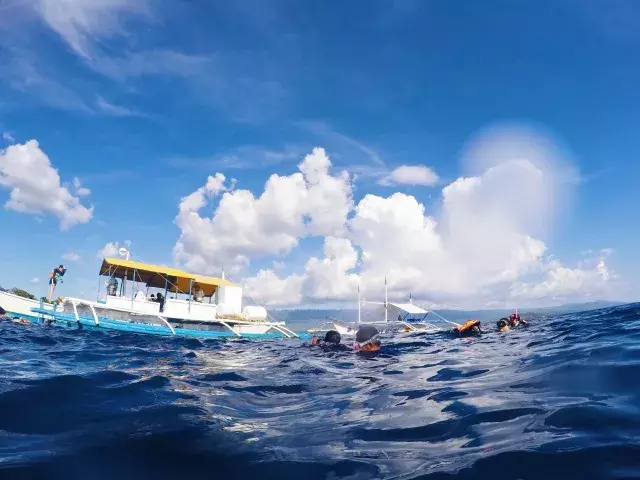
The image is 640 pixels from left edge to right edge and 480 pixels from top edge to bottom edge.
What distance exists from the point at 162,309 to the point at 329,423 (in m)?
24.9

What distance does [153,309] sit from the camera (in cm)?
2688

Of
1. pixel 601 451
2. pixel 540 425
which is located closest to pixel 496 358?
pixel 540 425

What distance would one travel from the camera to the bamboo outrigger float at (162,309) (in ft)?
78.1

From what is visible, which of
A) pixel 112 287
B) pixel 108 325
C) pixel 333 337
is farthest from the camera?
pixel 112 287

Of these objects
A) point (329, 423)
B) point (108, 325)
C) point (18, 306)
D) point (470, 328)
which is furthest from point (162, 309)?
point (329, 423)

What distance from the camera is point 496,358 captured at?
33.9 feet

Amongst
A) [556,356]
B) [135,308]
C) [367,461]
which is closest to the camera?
[367,461]

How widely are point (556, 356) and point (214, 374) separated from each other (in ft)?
25.5

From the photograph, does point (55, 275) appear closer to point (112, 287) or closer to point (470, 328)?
point (112, 287)

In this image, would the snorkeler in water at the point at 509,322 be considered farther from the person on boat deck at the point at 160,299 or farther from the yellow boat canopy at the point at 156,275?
the person on boat deck at the point at 160,299

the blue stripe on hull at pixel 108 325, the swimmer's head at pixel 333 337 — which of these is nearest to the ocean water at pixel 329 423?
the swimmer's head at pixel 333 337

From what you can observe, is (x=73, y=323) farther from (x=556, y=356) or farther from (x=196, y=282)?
(x=556, y=356)

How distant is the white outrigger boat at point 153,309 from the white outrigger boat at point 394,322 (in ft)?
51.2

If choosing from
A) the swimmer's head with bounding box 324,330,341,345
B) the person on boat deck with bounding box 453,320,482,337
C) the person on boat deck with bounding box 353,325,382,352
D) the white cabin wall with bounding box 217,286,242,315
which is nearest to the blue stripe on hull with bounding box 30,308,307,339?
the white cabin wall with bounding box 217,286,242,315
